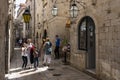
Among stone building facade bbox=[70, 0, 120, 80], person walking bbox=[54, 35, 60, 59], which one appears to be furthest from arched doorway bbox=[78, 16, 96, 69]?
person walking bbox=[54, 35, 60, 59]

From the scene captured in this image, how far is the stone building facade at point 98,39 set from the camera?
26.7ft

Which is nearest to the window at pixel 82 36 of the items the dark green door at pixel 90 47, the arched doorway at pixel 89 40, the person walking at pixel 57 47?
the arched doorway at pixel 89 40

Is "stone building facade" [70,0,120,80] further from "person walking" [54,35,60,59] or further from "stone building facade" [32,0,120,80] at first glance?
"person walking" [54,35,60,59]

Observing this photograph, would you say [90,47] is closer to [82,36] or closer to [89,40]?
[89,40]

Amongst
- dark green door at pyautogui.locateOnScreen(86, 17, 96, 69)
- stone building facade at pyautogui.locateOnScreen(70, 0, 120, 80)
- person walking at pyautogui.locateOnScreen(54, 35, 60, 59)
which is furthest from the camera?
person walking at pyautogui.locateOnScreen(54, 35, 60, 59)

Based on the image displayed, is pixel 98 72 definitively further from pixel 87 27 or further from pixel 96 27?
pixel 87 27

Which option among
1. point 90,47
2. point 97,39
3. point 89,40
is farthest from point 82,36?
point 97,39

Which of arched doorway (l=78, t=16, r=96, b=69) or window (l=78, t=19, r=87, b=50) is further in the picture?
window (l=78, t=19, r=87, b=50)

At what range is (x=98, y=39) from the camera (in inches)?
380

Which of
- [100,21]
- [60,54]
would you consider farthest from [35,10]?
[100,21]

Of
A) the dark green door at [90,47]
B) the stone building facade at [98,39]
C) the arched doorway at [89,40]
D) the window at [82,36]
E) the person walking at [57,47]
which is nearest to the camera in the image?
the stone building facade at [98,39]

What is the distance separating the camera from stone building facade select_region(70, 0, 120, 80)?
8.14 metres

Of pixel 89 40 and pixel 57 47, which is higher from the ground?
pixel 89 40

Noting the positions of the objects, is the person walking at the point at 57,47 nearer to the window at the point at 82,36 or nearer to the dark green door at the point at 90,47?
the window at the point at 82,36
